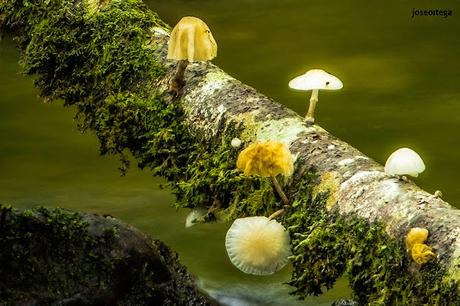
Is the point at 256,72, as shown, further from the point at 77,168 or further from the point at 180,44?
the point at 180,44

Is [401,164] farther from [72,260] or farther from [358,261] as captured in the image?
[72,260]

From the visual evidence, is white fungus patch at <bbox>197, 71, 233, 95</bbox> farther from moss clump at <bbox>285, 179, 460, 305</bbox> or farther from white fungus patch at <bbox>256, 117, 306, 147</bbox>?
moss clump at <bbox>285, 179, 460, 305</bbox>

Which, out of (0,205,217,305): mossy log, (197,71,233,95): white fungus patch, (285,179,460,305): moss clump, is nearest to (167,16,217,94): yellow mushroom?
(197,71,233,95): white fungus patch

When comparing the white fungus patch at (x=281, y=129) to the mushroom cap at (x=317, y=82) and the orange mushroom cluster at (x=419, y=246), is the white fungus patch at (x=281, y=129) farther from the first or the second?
the orange mushroom cluster at (x=419, y=246)

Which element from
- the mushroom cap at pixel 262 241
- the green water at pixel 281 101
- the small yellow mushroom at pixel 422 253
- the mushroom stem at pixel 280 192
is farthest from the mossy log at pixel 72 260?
the green water at pixel 281 101

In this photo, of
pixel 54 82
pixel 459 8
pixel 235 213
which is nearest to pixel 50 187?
pixel 54 82

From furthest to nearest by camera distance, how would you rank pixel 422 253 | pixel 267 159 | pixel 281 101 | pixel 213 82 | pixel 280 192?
pixel 281 101 < pixel 213 82 < pixel 280 192 < pixel 267 159 < pixel 422 253

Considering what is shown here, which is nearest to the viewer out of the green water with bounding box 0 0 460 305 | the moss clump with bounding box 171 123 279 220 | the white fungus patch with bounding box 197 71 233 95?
the moss clump with bounding box 171 123 279 220

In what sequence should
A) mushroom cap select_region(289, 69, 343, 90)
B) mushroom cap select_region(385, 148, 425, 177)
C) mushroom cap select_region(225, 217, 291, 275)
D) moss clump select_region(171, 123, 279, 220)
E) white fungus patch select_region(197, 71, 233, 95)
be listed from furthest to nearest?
white fungus patch select_region(197, 71, 233, 95), mushroom cap select_region(289, 69, 343, 90), moss clump select_region(171, 123, 279, 220), mushroom cap select_region(225, 217, 291, 275), mushroom cap select_region(385, 148, 425, 177)

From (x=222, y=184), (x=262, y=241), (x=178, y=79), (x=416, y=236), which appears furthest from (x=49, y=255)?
(x=178, y=79)
